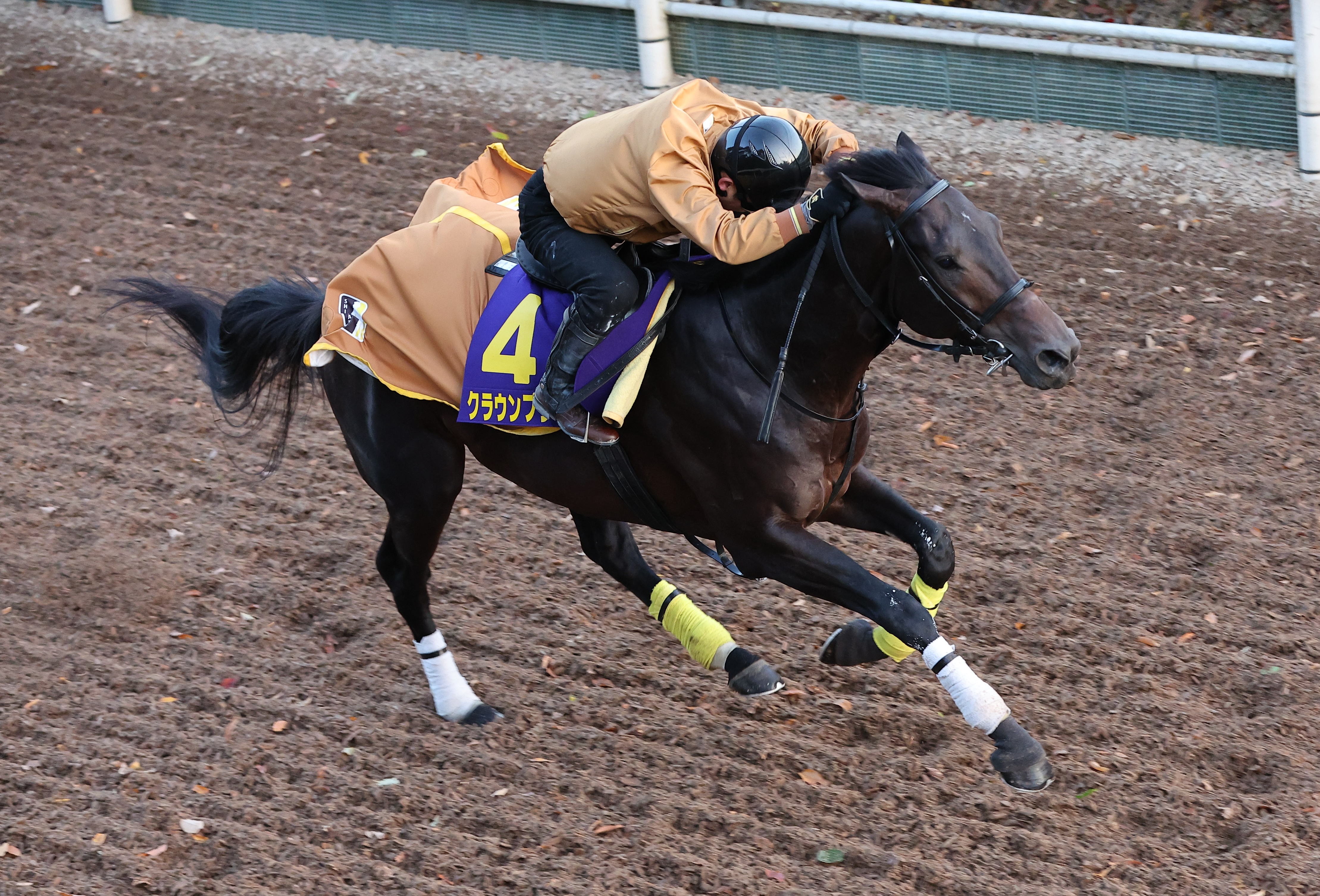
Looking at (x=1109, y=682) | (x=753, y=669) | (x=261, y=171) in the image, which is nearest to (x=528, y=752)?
(x=753, y=669)

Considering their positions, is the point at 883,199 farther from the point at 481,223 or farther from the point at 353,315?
the point at 353,315

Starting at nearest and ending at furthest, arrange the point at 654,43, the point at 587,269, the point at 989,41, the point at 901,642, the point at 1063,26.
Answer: the point at 587,269 → the point at 901,642 → the point at 1063,26 → the point at 989,41 → the point at 654,43

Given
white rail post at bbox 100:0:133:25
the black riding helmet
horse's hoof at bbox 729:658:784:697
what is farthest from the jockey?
white rail post at bbox 100:0:133:25

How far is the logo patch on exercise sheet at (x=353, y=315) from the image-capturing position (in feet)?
15.6

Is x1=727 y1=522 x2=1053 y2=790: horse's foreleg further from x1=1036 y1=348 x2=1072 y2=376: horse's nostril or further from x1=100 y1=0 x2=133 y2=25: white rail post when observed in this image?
x1=100 y1=0 x2=133 y2=25: white rail post

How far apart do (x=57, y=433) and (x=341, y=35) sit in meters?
5.28

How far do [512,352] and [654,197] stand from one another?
0.91 meters

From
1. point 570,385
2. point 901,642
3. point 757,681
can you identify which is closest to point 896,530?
point 901,642

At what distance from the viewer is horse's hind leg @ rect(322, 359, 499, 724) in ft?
16.0

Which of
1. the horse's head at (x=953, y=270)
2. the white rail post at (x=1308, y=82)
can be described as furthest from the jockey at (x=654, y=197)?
the white rail post at (x=1308, y=82)

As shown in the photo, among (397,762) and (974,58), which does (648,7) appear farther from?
(397,762)

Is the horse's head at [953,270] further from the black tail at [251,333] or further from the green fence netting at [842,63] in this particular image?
the green fence netting at [842,63]

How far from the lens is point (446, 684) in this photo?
5105 mm

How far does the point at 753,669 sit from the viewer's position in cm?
483
